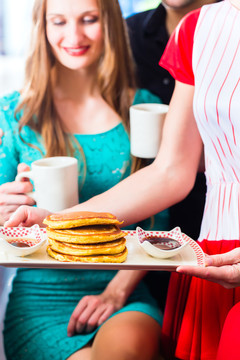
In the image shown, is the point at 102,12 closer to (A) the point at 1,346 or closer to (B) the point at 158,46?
(B) the point at 158,46

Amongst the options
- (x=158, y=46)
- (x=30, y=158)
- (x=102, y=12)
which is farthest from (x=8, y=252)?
(x=158, y=46)

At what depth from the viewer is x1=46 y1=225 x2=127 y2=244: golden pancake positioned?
106 cm

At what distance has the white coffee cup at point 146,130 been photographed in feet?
4.83

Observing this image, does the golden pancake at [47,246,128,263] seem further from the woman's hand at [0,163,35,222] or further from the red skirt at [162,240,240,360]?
the woman's hand at [0,163,35,222]

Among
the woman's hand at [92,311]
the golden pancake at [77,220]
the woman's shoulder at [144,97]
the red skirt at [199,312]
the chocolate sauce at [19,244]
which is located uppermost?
the woman's shoulder at [144,97]

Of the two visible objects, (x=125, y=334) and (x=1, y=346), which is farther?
(x=1, y=346)

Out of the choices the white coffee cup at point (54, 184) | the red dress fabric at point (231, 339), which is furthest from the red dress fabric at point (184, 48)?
the red dress fabric at point (231, 339)

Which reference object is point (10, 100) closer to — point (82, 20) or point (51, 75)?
point (51, 75)

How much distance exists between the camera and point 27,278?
164cm

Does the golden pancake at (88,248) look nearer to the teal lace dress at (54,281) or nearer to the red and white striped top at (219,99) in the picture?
the red and white striped top at (219,99)

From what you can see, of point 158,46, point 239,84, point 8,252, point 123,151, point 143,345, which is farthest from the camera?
point 158,46

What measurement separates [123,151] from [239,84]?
62 cm

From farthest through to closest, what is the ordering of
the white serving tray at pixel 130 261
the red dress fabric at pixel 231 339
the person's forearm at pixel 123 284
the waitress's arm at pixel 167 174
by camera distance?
the person's forearm at pixel 123 284 < the waitress's arm at pixel 167 174 < the white serving tray at pixel 130 261 < the red dress fabric at pixel 231 339

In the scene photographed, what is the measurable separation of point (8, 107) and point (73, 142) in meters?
0.24
